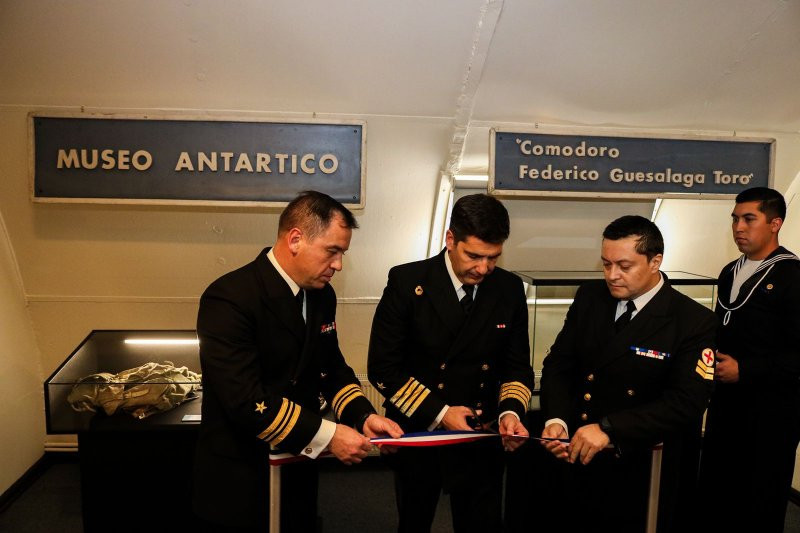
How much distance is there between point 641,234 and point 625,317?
0.34m

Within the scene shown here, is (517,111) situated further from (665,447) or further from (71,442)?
(71,442)

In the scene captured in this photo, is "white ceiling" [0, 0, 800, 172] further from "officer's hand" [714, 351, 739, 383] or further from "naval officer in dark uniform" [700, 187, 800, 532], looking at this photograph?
"officer's hand" [714, 351, 739, 383]

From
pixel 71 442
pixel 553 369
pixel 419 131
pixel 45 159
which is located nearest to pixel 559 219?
pixel 419 131

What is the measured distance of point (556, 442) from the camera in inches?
85.7

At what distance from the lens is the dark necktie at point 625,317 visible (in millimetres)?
2256

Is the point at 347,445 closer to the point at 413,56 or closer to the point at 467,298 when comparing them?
the point at 467,298

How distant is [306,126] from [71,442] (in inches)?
107

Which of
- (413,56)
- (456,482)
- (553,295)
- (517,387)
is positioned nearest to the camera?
(456,482)

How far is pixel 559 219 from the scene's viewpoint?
11.9 feet

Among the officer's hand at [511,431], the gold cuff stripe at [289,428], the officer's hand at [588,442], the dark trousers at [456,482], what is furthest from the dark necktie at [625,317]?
the gold cuff stripe at [289,428]

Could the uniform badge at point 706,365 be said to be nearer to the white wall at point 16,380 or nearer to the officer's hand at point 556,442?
the officer's hand at point 556,442

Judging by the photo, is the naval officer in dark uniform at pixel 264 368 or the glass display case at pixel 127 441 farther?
the glass display case at pixel 127 441

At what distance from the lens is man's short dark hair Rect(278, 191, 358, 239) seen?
6.64 ft

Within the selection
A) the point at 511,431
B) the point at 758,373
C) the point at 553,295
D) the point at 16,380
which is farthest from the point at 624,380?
the point at 16,380
